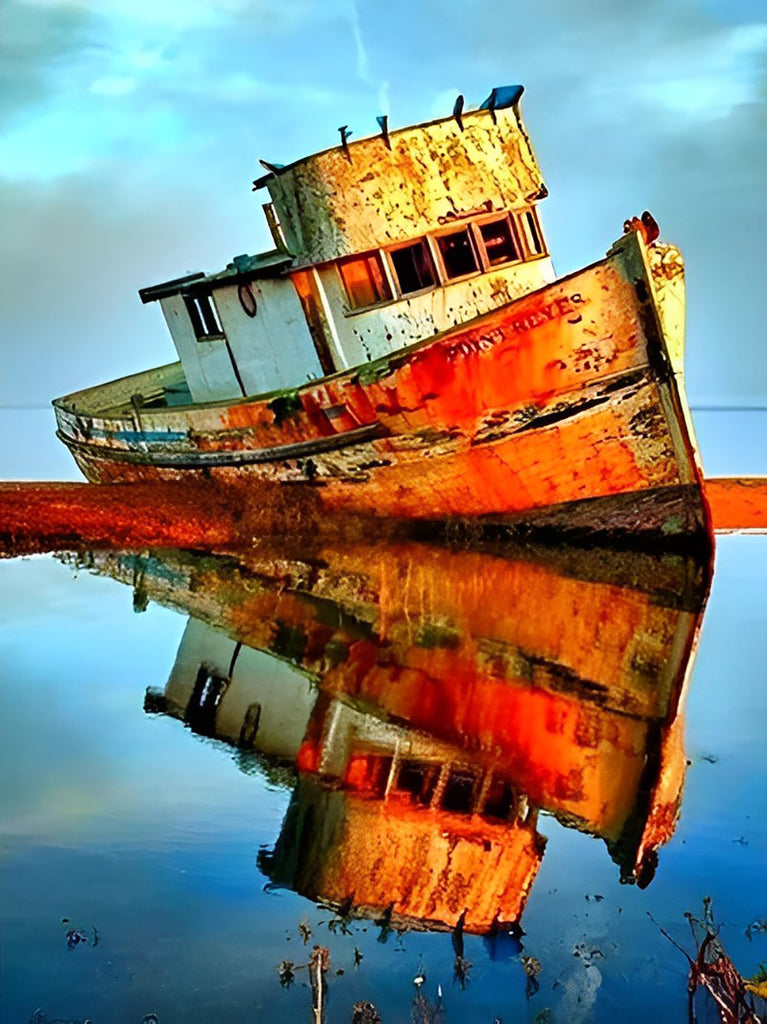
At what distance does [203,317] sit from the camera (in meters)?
15.6

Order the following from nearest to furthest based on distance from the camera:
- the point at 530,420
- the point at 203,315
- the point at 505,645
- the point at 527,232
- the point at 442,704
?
the point at 442,704 → the point at 505,645 → the point at 530,420 → the point at 527,232 → the point at 203,315

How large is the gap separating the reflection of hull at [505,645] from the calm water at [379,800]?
33 millimetres

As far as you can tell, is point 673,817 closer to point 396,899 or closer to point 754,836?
point 754,836

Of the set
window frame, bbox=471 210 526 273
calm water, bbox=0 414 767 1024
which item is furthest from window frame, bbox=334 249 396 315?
calm water, bbox=0 414 767 1024

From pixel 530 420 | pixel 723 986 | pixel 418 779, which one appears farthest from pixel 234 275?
pixel 723 986

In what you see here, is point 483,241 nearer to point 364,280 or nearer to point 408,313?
point 408,313

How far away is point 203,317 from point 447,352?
4964 mm

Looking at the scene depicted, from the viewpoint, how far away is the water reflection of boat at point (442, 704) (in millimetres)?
5551


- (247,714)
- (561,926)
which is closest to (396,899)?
(561,926)

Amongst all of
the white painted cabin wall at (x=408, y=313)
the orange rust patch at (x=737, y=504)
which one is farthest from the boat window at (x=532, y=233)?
the orange rust patch at (x=737, y=504)

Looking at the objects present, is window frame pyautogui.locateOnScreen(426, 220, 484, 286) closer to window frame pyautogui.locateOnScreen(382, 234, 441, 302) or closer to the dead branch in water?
window frame pyautogui.locateOnScreen(382, 234, 441, 302)

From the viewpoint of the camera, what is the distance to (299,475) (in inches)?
546

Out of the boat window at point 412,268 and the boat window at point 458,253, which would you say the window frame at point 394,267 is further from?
the boat window at point 458,253

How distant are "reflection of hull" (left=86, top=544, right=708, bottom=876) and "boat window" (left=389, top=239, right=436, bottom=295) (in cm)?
298
